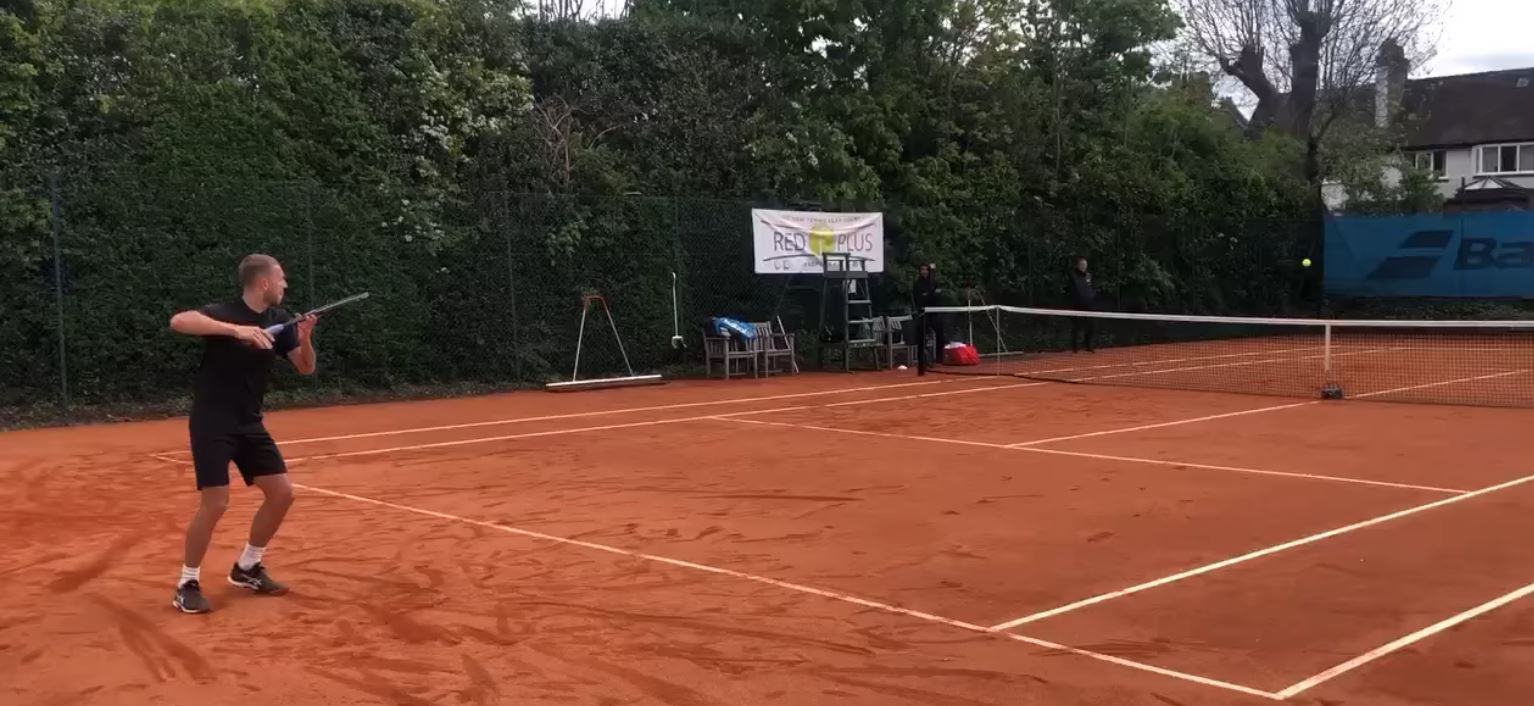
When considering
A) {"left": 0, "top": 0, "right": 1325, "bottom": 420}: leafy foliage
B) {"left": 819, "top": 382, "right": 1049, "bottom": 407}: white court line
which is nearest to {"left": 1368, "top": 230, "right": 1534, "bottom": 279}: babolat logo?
{"left": 0, "top": 0, "right": 1325, "bottom": 420}: leafy foliage

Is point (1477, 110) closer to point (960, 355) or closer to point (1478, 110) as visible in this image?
point (1478, 110)

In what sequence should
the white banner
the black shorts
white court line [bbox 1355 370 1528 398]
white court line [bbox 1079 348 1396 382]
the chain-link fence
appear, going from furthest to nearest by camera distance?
the white banner, white court line [bbox 1079 348 1396 382], white court line [bbox 1355 370 1528 398], the chain-link fence, the black shorts

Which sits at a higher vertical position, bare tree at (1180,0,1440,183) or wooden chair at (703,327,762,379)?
bare tree at (1180,0,1440,183)

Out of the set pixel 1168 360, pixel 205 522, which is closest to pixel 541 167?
pixel 1168 360

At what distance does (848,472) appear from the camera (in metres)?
8.88

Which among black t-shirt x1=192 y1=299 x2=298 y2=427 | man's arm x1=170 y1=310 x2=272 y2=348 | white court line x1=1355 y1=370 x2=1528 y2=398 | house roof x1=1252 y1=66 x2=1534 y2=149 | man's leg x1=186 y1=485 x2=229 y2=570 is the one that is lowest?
white court line x1=1355 y1=370 x2=1528 y2=398

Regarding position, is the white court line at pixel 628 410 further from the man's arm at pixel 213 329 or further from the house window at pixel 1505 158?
the house window at pixel 1505 158

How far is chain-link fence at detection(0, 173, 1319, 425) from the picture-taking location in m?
13.0

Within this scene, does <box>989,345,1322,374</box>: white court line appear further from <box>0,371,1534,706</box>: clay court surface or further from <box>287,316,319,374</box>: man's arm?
<box>287,316,319,374</box>: man's arm

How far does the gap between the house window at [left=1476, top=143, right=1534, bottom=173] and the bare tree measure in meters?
22.1

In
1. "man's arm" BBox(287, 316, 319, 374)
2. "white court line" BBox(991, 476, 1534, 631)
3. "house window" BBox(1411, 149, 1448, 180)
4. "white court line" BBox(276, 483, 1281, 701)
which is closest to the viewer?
"white court line" BBox(276, 483, 1281, 701)

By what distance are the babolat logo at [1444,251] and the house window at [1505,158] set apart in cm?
2663

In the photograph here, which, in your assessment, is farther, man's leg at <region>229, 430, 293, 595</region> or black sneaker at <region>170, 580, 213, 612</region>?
man's leg at <region>229, 430, 293, 595</region>

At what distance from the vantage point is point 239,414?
5.48 m
